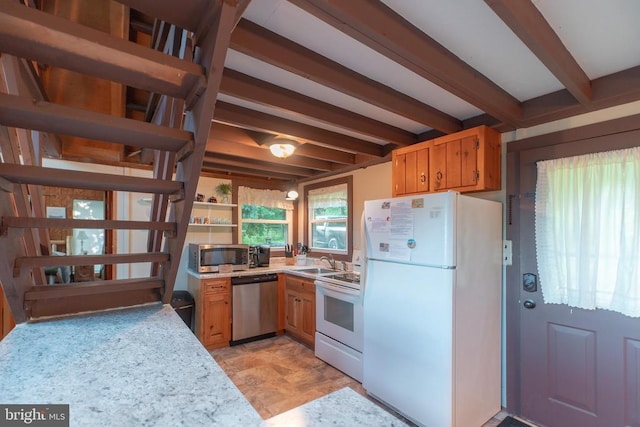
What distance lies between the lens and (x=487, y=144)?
7.58 feet

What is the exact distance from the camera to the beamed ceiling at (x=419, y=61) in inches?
49.9

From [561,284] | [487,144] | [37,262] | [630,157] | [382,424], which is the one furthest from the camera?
[487,144]

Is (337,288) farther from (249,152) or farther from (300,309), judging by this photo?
(249,152)

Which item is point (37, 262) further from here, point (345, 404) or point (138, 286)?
point (345, 404)

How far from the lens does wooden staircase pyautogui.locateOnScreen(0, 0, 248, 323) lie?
0.93 metres

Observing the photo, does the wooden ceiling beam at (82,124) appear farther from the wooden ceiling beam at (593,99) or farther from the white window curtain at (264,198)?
the white window curtain at (264,198)

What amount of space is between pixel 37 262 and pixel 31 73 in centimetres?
96

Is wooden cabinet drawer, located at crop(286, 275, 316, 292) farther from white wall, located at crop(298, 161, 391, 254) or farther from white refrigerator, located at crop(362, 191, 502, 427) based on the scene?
white refrigerator, located at crop(362, 191, 502, 427)

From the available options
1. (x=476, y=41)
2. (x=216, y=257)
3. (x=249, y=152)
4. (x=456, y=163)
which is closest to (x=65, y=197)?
(x=216, y=257)

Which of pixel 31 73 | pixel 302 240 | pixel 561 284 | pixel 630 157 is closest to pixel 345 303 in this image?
pixel 561 284

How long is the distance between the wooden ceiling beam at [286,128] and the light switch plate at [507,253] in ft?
5.02

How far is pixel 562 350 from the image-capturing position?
207cm

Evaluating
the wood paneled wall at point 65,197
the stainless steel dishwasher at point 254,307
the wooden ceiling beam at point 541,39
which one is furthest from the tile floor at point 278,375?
the wood paneled wall at point 65,197

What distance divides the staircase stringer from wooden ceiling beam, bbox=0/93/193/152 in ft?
0.25
